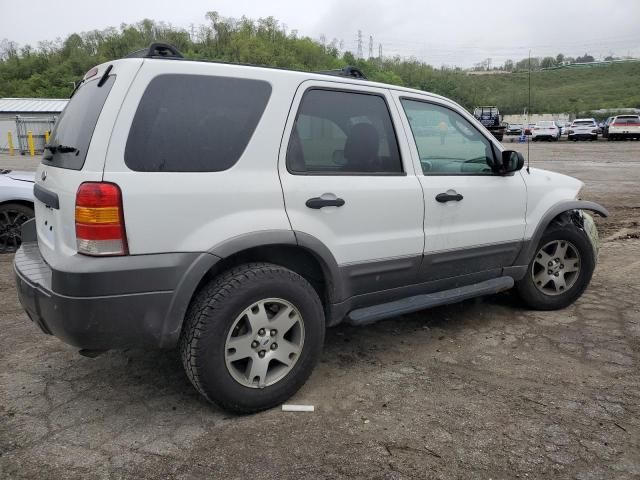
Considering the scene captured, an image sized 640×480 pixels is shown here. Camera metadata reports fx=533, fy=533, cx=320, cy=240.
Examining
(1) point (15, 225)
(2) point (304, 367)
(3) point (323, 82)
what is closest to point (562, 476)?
(2) point (304, 367)

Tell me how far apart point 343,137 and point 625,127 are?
111 feet

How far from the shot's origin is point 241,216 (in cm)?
271

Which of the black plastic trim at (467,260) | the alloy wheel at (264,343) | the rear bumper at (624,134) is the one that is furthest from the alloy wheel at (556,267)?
the rear bumper at (624,134)

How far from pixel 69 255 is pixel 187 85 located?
993mm

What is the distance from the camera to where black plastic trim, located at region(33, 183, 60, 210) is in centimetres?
265

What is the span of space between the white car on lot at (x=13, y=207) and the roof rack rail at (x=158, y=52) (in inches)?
164

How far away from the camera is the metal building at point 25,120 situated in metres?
30.9

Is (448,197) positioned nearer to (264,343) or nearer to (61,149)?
(264,343)

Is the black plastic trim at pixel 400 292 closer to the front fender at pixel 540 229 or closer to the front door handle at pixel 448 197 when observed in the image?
the front fender at pixel 540 229

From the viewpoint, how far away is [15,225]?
20.8ft

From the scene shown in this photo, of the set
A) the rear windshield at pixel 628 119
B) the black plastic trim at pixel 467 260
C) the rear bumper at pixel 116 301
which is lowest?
the black plastic trim at pixel 467 260

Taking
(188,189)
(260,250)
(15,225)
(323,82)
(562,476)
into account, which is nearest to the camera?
(562,476)

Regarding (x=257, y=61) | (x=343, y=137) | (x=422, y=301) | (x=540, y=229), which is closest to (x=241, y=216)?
(x=343, y=137)

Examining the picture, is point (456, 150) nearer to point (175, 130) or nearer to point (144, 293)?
point (175, 130)
